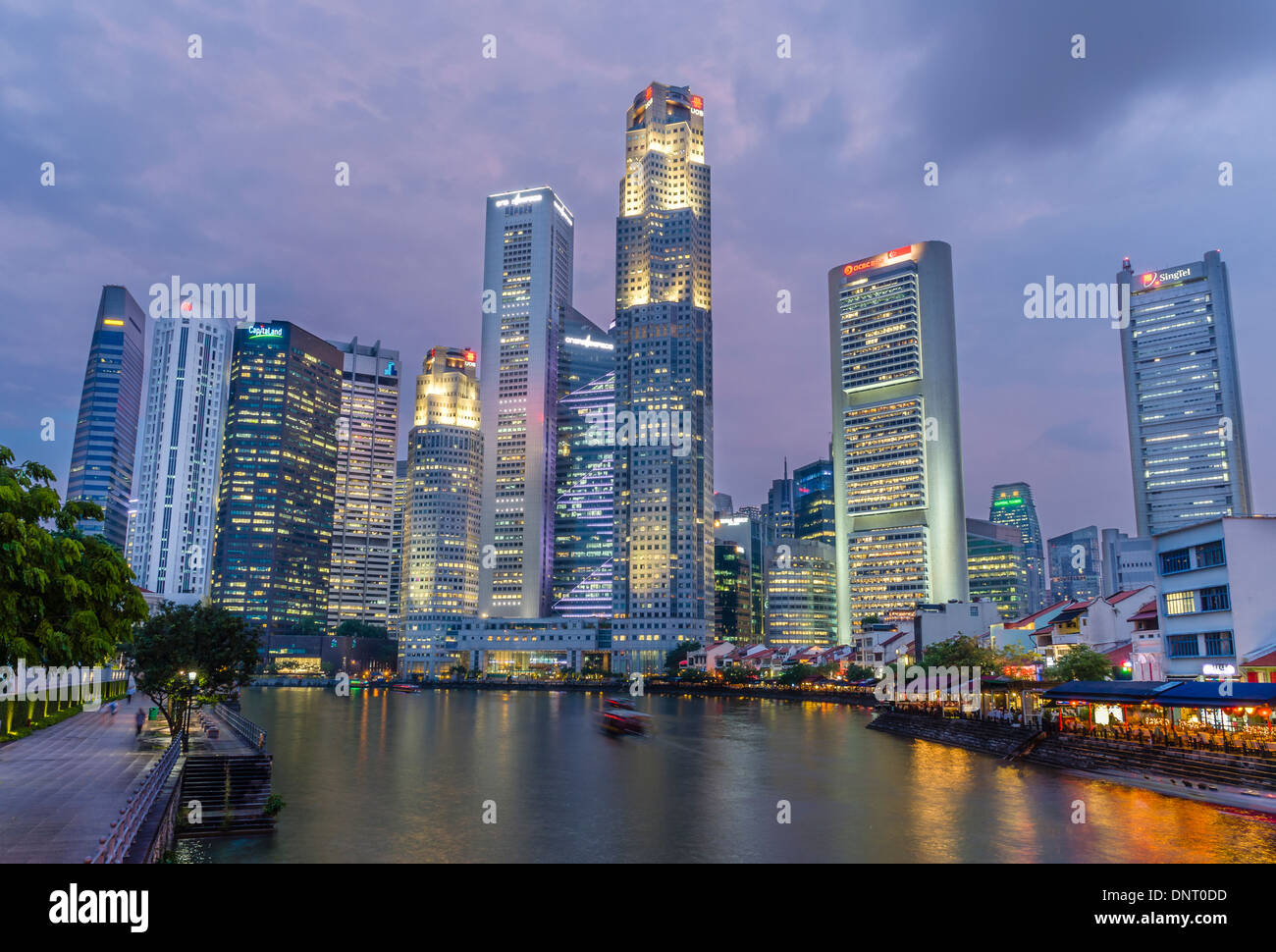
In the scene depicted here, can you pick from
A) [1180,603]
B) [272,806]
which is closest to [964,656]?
[1180,603]

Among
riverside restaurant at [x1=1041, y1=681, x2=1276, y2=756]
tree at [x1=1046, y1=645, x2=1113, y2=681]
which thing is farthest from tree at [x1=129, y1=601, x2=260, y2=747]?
Result: tree at [x1=1046, y1=645, x2=1113, y2=681]

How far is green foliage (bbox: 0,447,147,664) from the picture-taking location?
20.0m

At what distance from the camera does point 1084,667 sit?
A: 78250mm

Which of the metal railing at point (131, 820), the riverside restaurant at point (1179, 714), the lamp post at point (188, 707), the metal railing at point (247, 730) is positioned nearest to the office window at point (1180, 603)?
the riverside restaurant at point (1179, 714)

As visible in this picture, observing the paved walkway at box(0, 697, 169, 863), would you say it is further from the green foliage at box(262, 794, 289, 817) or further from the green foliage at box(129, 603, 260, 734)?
the green foliage at box(262, 794, 289, 817)

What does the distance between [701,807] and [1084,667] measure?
4778cm

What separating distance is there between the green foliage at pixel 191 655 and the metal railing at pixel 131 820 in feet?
56.5

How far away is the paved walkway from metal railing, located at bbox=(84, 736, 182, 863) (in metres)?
0.61

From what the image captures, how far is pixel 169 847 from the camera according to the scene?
34.2 metres

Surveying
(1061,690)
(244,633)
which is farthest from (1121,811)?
(244,633)

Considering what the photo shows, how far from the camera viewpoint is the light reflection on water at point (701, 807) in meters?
37.0

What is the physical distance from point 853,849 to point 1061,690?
42697 millimetres

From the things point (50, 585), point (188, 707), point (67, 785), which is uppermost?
point (50, 585)

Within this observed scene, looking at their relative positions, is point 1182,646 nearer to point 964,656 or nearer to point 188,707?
point 964,656
